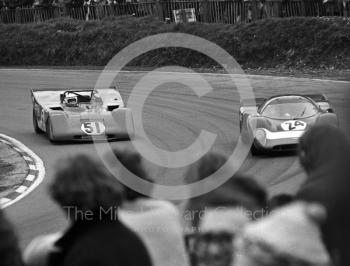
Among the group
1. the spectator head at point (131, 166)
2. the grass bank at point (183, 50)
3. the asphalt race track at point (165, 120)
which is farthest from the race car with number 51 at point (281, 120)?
the grass bank at point (183, 50)

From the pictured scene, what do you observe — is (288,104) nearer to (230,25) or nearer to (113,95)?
(113,95)

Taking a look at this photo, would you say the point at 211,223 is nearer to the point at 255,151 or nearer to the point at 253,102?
the point at 255,151

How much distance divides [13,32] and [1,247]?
1267 inches

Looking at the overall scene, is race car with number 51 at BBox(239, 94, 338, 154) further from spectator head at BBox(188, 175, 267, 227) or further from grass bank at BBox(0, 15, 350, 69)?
grass bank at BBox(0, 15, 350, 69)

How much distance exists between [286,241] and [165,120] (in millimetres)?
15535

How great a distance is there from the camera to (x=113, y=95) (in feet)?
54.5

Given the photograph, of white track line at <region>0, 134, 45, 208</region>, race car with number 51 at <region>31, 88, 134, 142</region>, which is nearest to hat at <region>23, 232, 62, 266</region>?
white track line at <region>0, 134, 45, 208</region>

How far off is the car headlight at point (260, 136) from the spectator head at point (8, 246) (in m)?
9.83

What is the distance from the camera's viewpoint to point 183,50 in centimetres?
2994

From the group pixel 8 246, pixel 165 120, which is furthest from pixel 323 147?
pixel 165 120

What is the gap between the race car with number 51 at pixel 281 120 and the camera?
519 inches

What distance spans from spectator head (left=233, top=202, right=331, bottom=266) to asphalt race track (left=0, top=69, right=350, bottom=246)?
90 centimetres

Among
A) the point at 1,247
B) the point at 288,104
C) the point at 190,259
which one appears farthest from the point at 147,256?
the point at 288,104

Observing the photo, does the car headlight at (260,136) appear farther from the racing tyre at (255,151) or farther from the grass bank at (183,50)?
the grass bank at (183,50)
